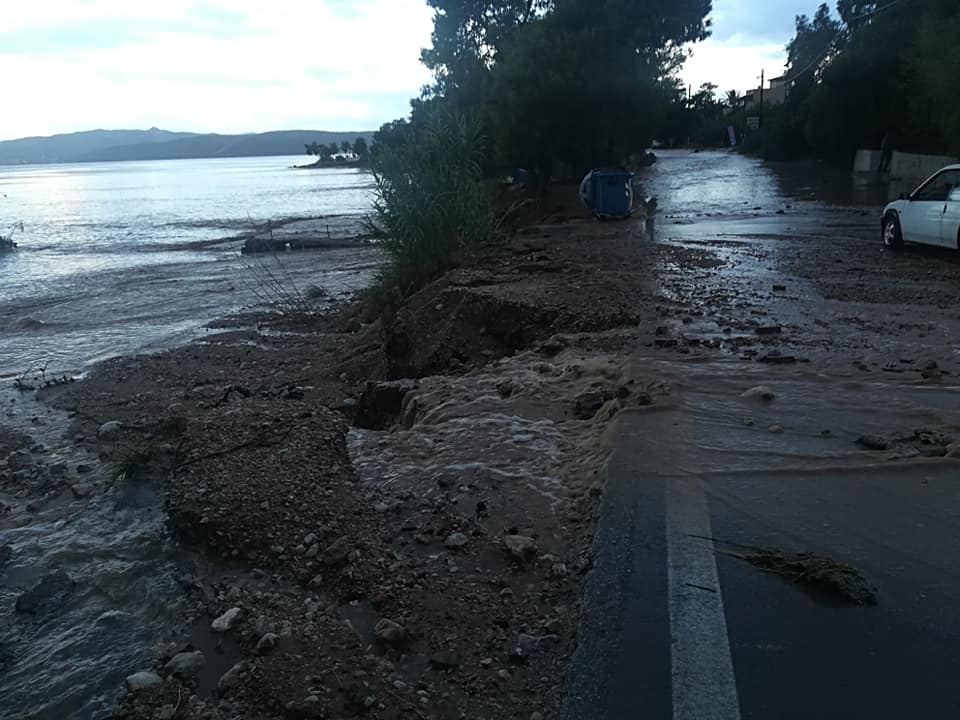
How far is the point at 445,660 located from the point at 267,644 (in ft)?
2.38

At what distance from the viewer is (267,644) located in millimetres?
3318

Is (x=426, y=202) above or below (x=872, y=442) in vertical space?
above

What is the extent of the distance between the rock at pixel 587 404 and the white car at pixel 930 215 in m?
9.44

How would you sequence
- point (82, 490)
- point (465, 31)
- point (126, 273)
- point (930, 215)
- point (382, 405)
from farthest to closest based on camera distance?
point (465, 31) < point (126, 273) < point (930, 215) < point (382, 405) < point (82, 490)

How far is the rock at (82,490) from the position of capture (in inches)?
225

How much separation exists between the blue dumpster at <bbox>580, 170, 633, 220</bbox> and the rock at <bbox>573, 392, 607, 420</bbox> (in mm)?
16599

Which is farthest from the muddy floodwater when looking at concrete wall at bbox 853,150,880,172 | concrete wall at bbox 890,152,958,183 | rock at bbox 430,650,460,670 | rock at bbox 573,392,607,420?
concrete wall at bbox 853,150,880,172

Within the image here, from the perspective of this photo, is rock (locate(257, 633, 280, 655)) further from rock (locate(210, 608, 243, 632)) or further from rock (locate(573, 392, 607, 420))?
rock (locate(573, 392, 607, 420))

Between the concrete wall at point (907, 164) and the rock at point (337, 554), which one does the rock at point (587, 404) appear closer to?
the rock at point (337, 554)

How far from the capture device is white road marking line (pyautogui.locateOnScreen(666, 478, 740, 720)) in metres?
2.79

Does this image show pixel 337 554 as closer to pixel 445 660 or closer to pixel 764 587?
pixel 445 660

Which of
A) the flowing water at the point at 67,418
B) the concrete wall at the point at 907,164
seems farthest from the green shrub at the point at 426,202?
the concrete wall at the point at 907,164

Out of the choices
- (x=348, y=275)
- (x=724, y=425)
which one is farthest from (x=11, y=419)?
(x=348, y=275)

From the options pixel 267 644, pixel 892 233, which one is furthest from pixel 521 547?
pixel 892 233
